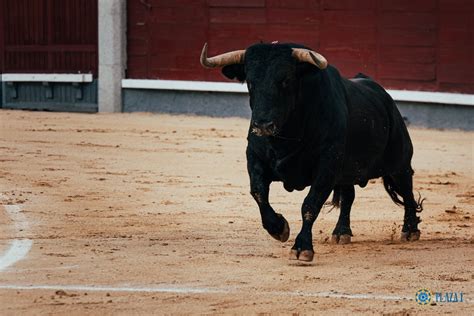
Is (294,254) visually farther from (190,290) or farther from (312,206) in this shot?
(190,290)

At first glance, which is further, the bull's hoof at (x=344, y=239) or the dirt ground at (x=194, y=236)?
the bull's hoof at (x=344, y=239)

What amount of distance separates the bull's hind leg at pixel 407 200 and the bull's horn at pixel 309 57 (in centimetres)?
157

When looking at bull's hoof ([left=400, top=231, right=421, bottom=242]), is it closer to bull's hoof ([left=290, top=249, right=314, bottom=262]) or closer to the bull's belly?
the bull's belly

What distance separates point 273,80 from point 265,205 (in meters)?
0.66

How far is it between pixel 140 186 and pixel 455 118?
5.80 metres

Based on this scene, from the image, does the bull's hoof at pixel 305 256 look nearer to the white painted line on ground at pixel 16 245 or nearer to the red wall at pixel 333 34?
the white painted line on ground at pixel 16 245

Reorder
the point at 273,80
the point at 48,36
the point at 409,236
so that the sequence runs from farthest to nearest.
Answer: the point at 48,36 → the point at 409,236 → the point at 273,80

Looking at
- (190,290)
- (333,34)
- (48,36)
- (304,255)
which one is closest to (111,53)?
(48,36)

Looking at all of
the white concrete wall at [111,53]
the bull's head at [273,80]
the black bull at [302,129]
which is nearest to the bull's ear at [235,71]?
the black bull at [302,129]

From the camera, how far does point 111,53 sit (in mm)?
18016

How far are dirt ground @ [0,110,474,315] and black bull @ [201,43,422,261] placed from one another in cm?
32

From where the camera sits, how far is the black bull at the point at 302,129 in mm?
7035

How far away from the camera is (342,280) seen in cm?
636

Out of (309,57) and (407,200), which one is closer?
(309,57)
